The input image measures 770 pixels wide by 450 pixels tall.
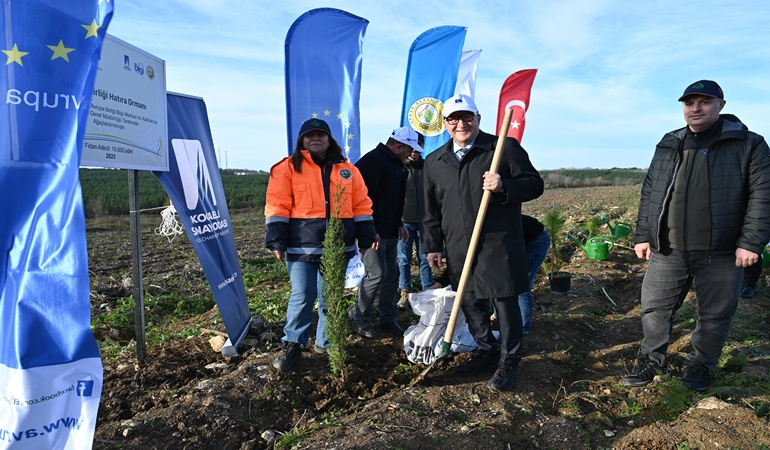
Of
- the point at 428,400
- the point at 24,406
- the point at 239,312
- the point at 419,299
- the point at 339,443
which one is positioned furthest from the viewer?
the point at 239,312

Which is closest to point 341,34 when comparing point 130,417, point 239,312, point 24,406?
point 239,312

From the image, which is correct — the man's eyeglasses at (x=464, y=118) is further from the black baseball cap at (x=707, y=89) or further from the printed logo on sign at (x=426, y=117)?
the printed logo on sign at (x=426, y=117)

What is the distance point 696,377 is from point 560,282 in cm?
285

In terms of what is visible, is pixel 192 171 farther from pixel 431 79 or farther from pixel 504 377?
pixel 431 79

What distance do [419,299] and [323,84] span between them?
3.31 m

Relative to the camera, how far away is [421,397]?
3525 millimetres

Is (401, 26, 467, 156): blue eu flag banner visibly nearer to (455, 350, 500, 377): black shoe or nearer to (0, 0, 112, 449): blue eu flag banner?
(455, 350, 500, 377): black shoe

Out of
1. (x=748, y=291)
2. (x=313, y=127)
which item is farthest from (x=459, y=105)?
(x=748, y=291)

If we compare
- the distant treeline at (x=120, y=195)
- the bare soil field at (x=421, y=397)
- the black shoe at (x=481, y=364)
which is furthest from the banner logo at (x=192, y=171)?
the distant treeline at (x=120, y=195)

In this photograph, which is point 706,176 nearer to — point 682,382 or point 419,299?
point 682,382

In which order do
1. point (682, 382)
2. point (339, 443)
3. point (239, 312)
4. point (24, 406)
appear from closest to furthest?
point (24, 406) → point (339, 443) → point (682, 382) → point (239, 312)

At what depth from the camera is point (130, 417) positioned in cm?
348

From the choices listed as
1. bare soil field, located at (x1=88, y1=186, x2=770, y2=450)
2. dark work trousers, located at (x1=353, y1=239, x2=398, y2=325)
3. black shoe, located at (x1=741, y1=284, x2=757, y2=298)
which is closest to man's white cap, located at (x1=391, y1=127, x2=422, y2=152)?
dark work trousers, located at (x1=353, y1=239, x2=398, y2=325)

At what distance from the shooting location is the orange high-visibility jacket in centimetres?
396
